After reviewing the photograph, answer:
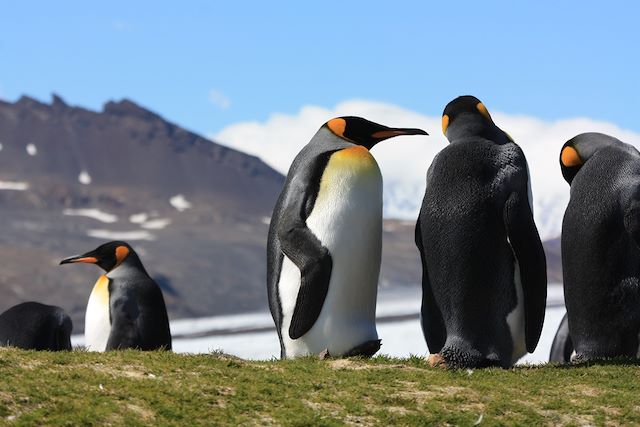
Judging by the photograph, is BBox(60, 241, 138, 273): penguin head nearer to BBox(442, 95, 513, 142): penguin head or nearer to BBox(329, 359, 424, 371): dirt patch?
BBox(442, 95, 513, 142): penguin head

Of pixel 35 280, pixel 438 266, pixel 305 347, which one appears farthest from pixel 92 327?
pixel 35 280

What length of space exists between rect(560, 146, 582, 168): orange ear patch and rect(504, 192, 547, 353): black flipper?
202cm

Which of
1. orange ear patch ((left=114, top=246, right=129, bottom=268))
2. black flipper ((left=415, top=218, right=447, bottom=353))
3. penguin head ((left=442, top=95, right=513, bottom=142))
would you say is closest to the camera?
black flipper ((left=415, top=218, right=447, bottom=353))

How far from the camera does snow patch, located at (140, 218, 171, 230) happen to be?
17275 centimetres

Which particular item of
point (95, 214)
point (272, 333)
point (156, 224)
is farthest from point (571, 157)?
point (95, 214)

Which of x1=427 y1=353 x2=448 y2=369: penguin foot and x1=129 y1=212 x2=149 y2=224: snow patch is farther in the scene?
x1=129 y1=212 x2=149 y2=224: snow patch

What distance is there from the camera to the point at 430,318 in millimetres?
9680

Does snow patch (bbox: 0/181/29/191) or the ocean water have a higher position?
snow patch (bbox: 0/181/29/191)

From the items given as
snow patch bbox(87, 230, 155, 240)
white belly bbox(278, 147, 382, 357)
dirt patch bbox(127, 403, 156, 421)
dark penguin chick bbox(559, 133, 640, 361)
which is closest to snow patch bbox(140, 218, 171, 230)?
snow patch bbox(87, 230, 155, 240)

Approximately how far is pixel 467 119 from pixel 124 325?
18.5ft

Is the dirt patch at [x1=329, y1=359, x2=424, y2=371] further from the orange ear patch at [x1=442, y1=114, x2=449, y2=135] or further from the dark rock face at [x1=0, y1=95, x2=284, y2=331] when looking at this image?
the dark rock face at [x1=0, y1=95, x2=284, y2=331]

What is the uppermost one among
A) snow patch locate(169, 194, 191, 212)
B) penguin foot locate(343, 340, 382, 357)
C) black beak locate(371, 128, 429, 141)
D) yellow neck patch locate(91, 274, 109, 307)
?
snow patch locate(169, 194, 191, 212)

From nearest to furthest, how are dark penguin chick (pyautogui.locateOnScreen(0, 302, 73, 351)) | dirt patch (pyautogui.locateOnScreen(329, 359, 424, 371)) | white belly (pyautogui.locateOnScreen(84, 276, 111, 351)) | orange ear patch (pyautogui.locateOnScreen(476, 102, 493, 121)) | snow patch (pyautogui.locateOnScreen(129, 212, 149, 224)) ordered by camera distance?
dirt patch (pyautogui.locateOnScreen(329, 359, 424, 371)) < orange ear patch (pyautogui.locateOnScreen(476, 102, 493, 121)) < dark penguin chick (pyautogui.locateOnScreen(0, 302, 73, 351)) < white belly (pyautogui.locateOnScreen(84, 276, 111, 351)) < snow patch (pyautogui.locateOnScreen(129, 212, 149, 224))

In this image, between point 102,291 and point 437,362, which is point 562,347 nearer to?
point 102,291
